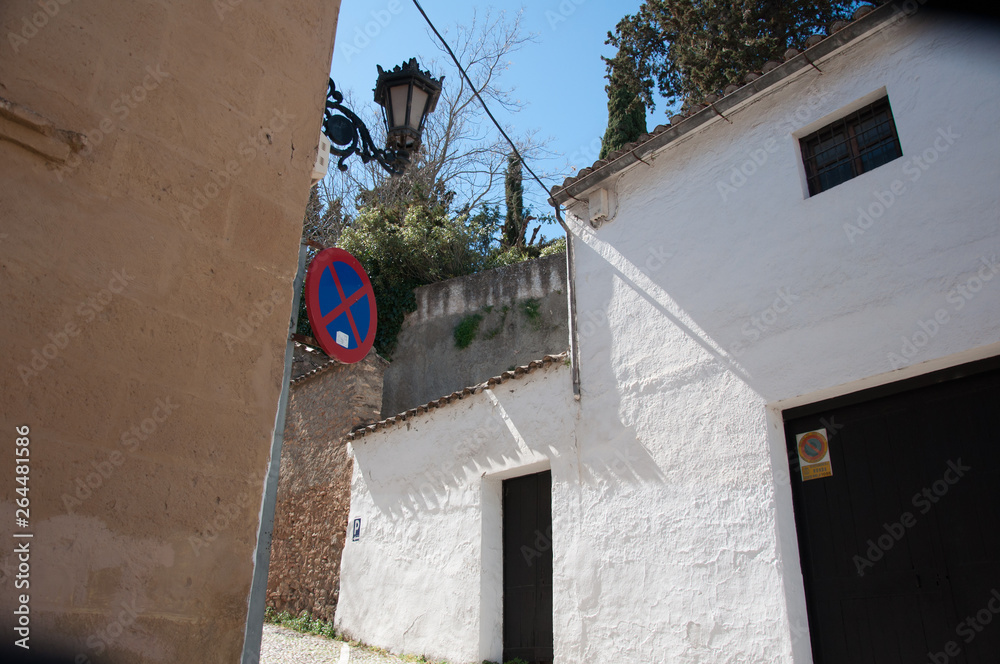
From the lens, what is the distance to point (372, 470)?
952cm

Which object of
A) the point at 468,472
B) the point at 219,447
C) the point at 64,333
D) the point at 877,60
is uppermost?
the point at 877,60

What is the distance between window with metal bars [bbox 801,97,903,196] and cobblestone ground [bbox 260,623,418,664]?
6.64 metres

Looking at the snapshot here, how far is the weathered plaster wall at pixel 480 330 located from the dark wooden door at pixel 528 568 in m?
4.87

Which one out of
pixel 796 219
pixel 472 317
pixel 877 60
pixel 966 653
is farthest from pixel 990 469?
pixel 472 317

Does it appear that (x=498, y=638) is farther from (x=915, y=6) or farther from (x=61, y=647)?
(x=915, y=6)

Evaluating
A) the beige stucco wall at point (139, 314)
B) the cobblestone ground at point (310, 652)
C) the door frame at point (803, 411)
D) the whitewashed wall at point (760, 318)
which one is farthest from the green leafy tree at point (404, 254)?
the beige stucco wall at point (139, 314)

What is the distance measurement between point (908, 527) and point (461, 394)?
4.80 metres

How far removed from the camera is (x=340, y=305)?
14.3 ft

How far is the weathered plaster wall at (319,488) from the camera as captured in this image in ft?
32.3

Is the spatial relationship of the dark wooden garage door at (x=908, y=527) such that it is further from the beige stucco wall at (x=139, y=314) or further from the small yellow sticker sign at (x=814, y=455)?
the beige stucco wall at (x=139, y=314)

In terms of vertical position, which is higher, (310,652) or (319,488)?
(319,488)

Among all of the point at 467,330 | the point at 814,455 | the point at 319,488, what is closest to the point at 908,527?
the point at 814,455

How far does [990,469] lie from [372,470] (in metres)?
6.78

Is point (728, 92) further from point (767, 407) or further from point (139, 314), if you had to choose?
point (139, 314)
